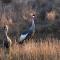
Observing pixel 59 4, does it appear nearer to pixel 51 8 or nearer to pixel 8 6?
pixel 51 8

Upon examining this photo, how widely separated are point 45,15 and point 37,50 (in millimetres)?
6835

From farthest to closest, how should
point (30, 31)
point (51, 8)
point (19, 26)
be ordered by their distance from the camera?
point (51, 8)
point (19, 26)
point (30, 31)

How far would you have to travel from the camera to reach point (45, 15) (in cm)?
1652

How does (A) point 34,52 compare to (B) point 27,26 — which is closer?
(A) point 34,52

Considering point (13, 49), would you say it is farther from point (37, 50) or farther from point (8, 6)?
point (8, 6)

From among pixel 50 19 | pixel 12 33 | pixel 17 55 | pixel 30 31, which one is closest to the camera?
pixel 17 55

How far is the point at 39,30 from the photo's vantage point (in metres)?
14.5

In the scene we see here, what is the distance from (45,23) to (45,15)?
0.93 m

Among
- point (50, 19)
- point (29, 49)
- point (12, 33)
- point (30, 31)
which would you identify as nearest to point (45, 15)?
point (50, 19)

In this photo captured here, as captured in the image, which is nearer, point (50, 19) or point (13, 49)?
point (13, 49)

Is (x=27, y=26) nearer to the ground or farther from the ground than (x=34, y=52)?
nearer to the ground

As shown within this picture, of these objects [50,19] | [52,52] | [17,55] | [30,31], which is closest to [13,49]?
[17,55]

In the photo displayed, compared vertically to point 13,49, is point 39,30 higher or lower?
lower

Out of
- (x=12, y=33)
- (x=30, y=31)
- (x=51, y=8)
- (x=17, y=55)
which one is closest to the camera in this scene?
(x=17, y=55)
